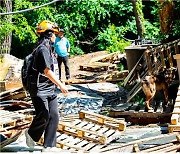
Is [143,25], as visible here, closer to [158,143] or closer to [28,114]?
[28,114]

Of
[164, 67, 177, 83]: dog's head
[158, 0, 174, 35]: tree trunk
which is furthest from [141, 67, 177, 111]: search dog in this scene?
[158, 0, 174, 35]: tree trunk

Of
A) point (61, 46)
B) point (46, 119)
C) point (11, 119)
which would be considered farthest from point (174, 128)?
point (61, 46)

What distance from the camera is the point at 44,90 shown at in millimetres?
6262

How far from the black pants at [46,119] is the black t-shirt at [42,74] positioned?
0.08 m

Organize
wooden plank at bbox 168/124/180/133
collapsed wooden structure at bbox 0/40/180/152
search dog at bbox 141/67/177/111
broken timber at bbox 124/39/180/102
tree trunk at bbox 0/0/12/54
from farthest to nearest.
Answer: tree trunk at bbox 0/0/12/54 < broken timber at bbox 124/39/180/102 < search dog at bbox 141/67/177/111 < wooden plank at bbox 168/124/180/133 < collapsed wooden structure at bbox 0/40/180/152

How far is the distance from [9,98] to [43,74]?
6547 mm

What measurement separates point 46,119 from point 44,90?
1.20 ft

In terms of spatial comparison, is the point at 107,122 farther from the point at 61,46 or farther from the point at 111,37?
the point at 111,37

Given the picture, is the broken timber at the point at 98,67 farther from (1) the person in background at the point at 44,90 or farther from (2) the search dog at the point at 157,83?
(1) the person in background at the point at 44,90

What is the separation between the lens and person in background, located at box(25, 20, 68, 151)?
6.11 meters

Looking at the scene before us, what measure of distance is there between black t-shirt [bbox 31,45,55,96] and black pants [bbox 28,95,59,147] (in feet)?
0.26

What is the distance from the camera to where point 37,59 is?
242 inches

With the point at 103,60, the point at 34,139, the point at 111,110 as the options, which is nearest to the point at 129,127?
the point at 111,110

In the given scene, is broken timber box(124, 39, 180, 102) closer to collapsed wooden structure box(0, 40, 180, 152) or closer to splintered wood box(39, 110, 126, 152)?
collapsed wooden structure box(0, 40, 180, 152)
